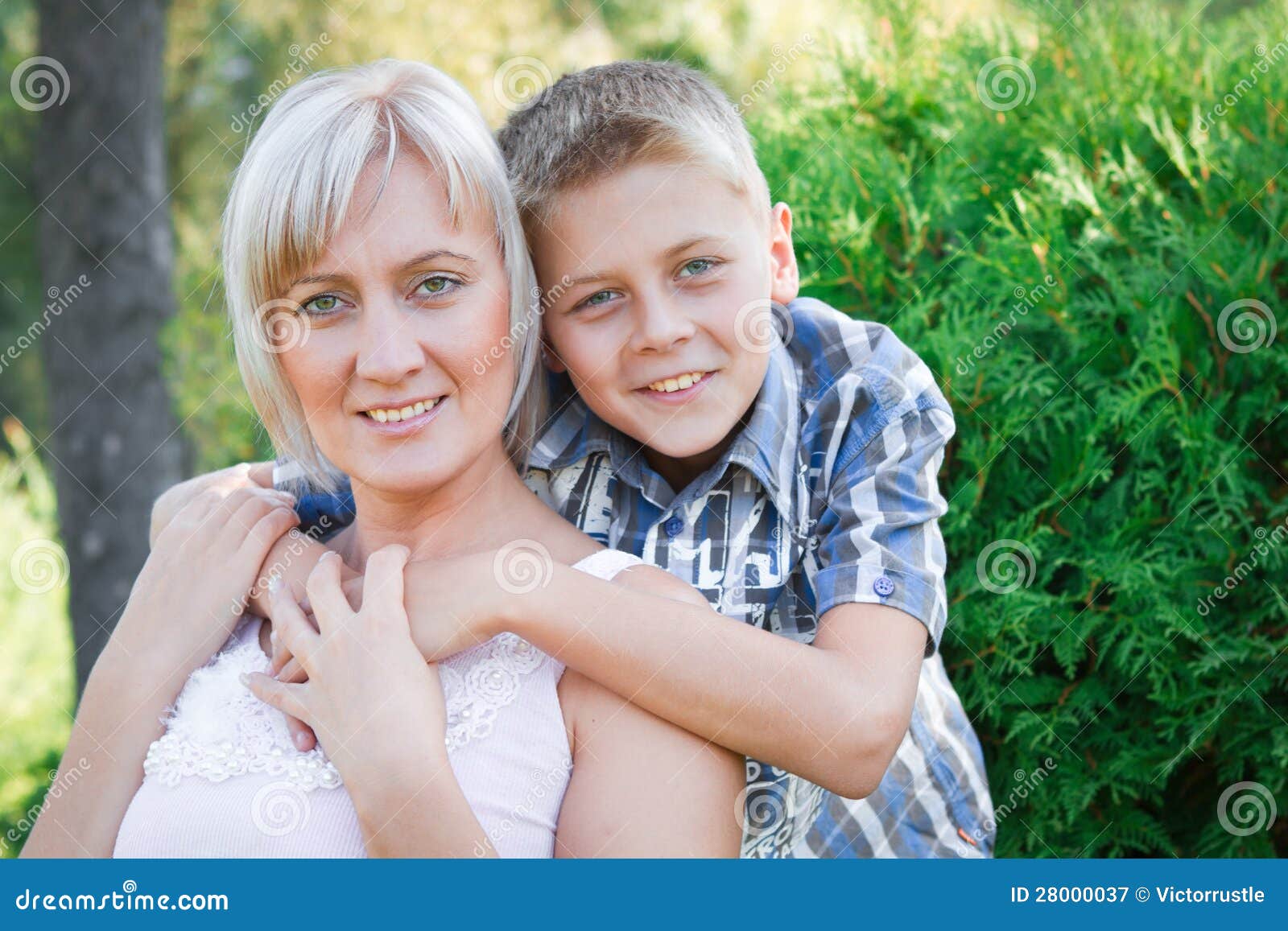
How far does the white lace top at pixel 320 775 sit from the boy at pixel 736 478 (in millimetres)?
118

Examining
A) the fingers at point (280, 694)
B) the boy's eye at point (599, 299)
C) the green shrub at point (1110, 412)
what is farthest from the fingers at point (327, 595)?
the green shrub at point (1110, 412)

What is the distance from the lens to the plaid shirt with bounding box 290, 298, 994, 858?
204cm

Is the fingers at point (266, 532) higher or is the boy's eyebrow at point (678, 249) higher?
the boy's eyebrow at point (678, 249)

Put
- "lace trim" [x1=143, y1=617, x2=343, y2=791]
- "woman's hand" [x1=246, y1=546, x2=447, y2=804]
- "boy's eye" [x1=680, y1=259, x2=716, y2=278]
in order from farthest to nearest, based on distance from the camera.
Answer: "boy's eye" [x1=680, y1=259, x2=716, y2=278]
"lace trim" [x1=143, y1=617, x2=343, y2=791]
"woman's hand" [x1=246, y1=546, x2=447, y2=804]

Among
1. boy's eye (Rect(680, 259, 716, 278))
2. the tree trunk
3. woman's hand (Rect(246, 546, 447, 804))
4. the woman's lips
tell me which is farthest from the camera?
the tree trunk

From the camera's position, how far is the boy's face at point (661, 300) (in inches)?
81.4

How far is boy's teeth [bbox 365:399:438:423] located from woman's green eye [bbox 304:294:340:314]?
186 mm

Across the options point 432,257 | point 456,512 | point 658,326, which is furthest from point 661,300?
point 456,512

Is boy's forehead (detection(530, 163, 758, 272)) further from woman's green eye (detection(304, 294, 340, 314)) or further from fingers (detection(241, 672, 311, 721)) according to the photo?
fingers (detection(241, 672, 311, 721))

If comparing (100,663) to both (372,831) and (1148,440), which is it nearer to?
(372,831)

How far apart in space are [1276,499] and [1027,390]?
51 centimetres

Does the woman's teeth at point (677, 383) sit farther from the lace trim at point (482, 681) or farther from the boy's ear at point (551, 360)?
the lace trim at point (482, 681)

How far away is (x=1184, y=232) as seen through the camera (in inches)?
91.0

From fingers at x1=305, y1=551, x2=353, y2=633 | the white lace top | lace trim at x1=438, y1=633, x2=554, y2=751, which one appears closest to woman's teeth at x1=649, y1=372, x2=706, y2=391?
the white lace top
